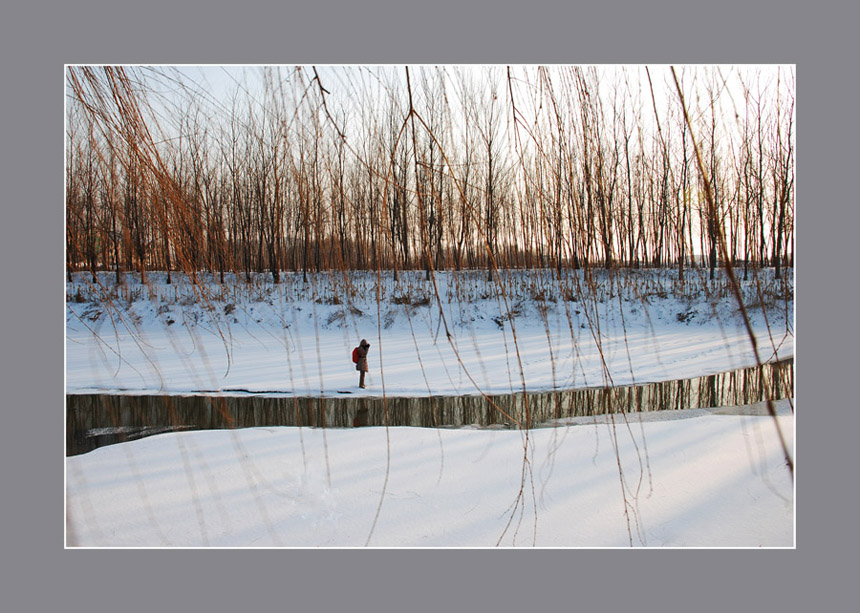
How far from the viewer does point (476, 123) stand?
1301mm

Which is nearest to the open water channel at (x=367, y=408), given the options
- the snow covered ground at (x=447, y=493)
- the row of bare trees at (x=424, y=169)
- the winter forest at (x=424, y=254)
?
the winter forest at (x=424, y=254)

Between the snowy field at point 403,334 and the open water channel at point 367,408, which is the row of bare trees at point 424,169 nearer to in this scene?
the snowy field at point 403,334

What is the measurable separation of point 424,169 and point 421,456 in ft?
3.46

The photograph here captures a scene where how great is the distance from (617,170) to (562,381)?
1397 millimetres

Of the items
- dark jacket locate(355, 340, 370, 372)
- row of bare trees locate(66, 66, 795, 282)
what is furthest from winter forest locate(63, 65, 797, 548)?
dark jacket locate(355, 340, 370, 372)

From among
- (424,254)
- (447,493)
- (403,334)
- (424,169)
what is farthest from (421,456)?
(424,169)

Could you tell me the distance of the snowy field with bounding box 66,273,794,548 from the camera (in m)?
1.36

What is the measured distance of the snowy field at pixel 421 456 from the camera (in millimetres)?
1358

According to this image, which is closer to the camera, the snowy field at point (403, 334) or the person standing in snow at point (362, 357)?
the snowy field at point (403, 334)

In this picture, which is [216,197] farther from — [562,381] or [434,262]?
[562,381]

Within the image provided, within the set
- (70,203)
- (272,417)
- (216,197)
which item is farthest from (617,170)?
(272,417)

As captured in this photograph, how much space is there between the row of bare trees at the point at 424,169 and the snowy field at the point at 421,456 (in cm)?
17

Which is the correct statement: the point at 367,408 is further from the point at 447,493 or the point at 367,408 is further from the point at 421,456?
the point at 447,493
